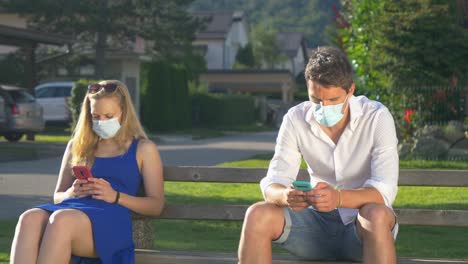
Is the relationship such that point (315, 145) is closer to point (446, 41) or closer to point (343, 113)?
point (343, 113)

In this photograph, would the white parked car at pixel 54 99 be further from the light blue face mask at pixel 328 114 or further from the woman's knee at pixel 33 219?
the light blue face mask at pixel 328 114

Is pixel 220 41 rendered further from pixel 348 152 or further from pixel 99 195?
pixel 348 152

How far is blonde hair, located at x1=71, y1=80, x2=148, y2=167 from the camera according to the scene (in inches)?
252

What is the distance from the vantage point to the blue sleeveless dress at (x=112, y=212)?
6.00 m

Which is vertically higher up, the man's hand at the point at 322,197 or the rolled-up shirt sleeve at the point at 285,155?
the rolled-up shirt sleeve at the point at 285,155

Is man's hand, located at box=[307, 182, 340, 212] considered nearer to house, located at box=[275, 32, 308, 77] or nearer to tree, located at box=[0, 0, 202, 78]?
tree, located at box=[0, 0, 202, 78]

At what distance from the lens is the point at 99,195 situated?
19.9ft

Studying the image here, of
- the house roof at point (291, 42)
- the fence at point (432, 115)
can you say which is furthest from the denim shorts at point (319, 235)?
the house roof at point (291, 42)

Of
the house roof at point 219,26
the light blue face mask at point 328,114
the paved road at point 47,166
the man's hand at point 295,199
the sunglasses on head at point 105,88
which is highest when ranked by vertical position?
the house roof at point 219,26

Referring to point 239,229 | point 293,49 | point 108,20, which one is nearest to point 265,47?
point 293,49

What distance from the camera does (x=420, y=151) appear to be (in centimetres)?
1880

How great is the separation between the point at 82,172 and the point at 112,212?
0.28 meters

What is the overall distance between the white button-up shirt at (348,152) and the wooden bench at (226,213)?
46cm

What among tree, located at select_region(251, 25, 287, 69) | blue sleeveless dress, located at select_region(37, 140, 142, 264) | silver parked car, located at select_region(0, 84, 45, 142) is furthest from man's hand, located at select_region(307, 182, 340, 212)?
tree, located at select_region(251, 25, 287, 69)
